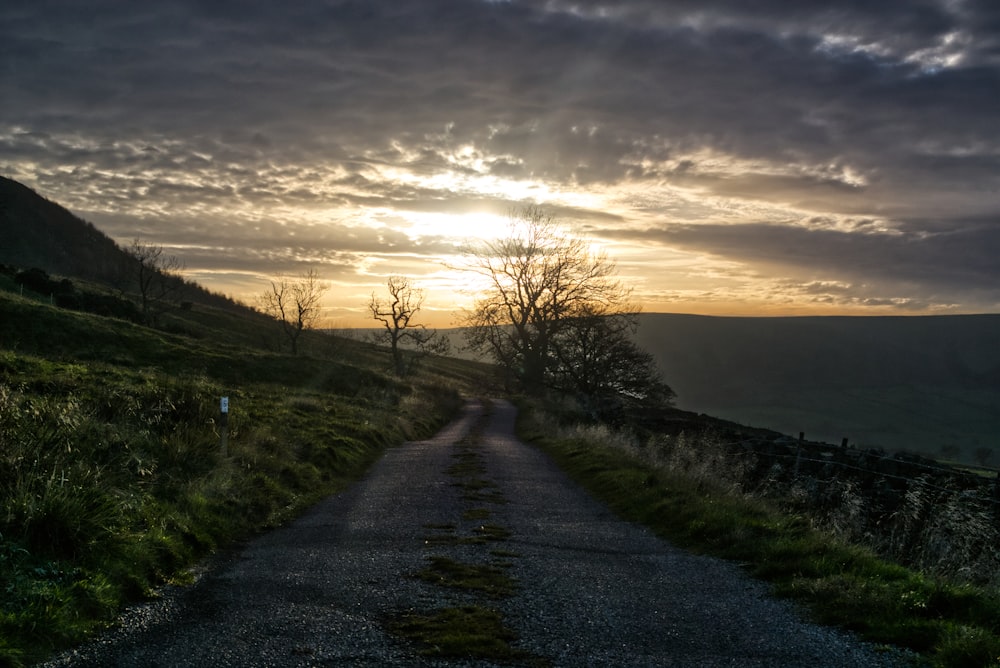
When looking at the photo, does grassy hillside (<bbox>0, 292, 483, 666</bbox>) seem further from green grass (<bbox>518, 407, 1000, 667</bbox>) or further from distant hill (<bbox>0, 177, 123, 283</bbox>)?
distant hill (<bbox>0, 177, 123, 283</bbox>)

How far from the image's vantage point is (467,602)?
745 centimetres

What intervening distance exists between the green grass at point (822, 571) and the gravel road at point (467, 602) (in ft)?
1.24

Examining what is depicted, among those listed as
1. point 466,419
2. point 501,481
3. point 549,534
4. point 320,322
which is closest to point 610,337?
point 466,419

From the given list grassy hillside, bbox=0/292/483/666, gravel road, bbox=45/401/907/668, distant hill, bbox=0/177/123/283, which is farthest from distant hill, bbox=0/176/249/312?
gravel road, bbox=45/401/907/668

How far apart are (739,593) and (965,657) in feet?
8.52

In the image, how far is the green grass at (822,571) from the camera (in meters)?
6.46

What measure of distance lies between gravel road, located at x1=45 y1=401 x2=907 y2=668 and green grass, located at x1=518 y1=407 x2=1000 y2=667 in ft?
1.24

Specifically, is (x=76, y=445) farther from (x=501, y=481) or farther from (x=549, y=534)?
(x=501, y=481)

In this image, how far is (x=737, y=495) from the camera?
13680mm

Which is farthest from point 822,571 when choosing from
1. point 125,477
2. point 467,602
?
point 125,477

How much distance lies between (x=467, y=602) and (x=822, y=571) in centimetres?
439

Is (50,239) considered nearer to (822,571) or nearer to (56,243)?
(56,243)

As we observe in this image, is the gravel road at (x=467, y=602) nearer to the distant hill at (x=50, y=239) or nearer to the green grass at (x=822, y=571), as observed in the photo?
the green grass at (x=822, y=571)

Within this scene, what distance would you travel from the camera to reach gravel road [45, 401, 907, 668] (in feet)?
19.6
